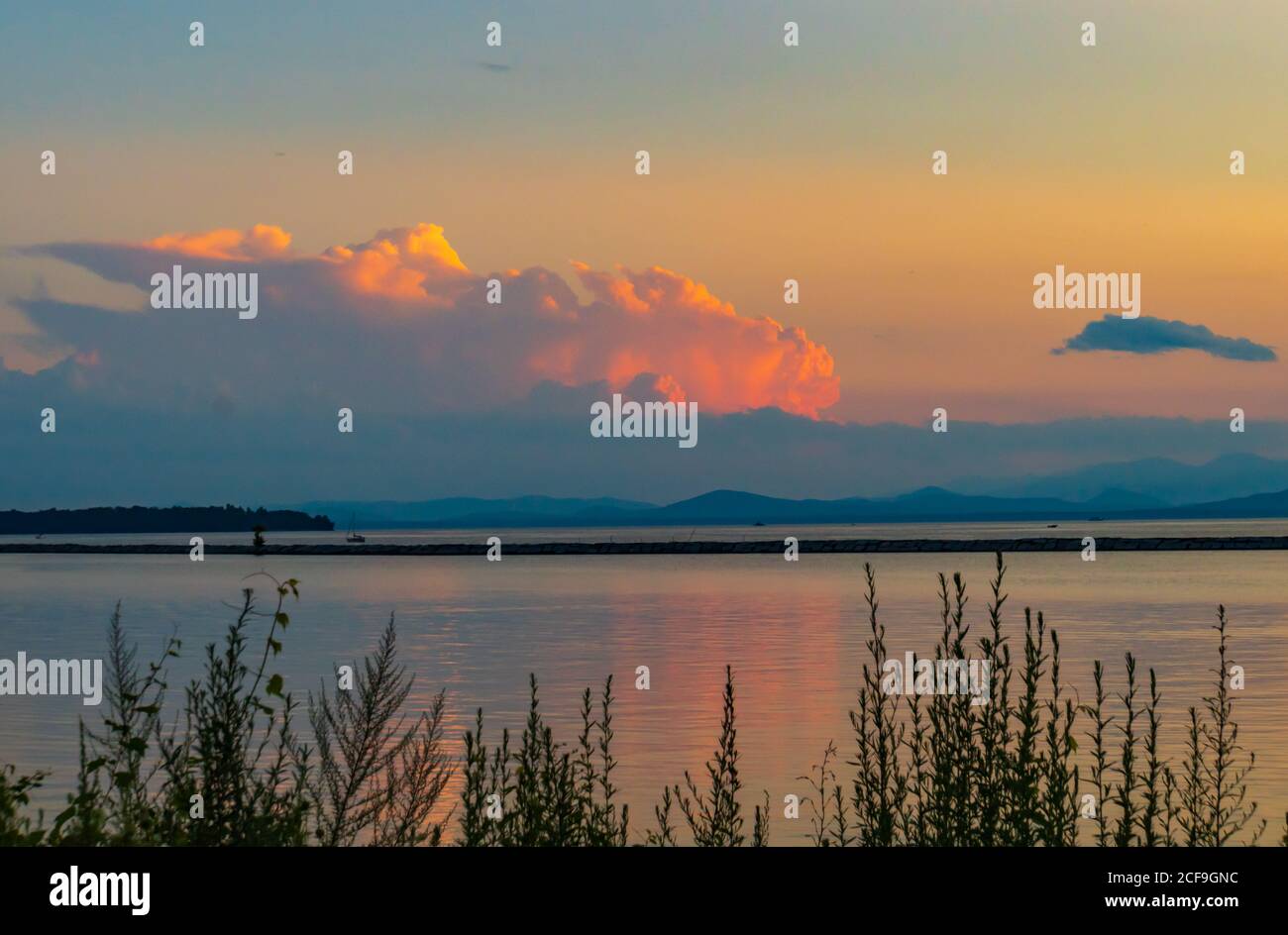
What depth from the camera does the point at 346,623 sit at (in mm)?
57594

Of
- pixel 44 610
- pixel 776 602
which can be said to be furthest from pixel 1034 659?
pixel 44 610

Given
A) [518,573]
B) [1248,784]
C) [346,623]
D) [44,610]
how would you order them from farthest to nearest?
[518,573], [44,610], [346,623], [1248,784]

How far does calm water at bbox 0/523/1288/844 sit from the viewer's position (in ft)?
78.4

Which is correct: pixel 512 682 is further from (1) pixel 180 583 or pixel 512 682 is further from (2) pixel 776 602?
(1) pixel 180 583

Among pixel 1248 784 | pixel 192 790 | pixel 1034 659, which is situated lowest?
pixel 1248 784

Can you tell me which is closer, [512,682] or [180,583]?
[512,682]

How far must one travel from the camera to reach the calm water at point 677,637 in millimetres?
23891

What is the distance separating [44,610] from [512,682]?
4263cm

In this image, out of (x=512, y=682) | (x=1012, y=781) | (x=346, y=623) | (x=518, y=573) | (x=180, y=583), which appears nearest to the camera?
(x=1012, y=781)

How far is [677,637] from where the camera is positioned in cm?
4862
